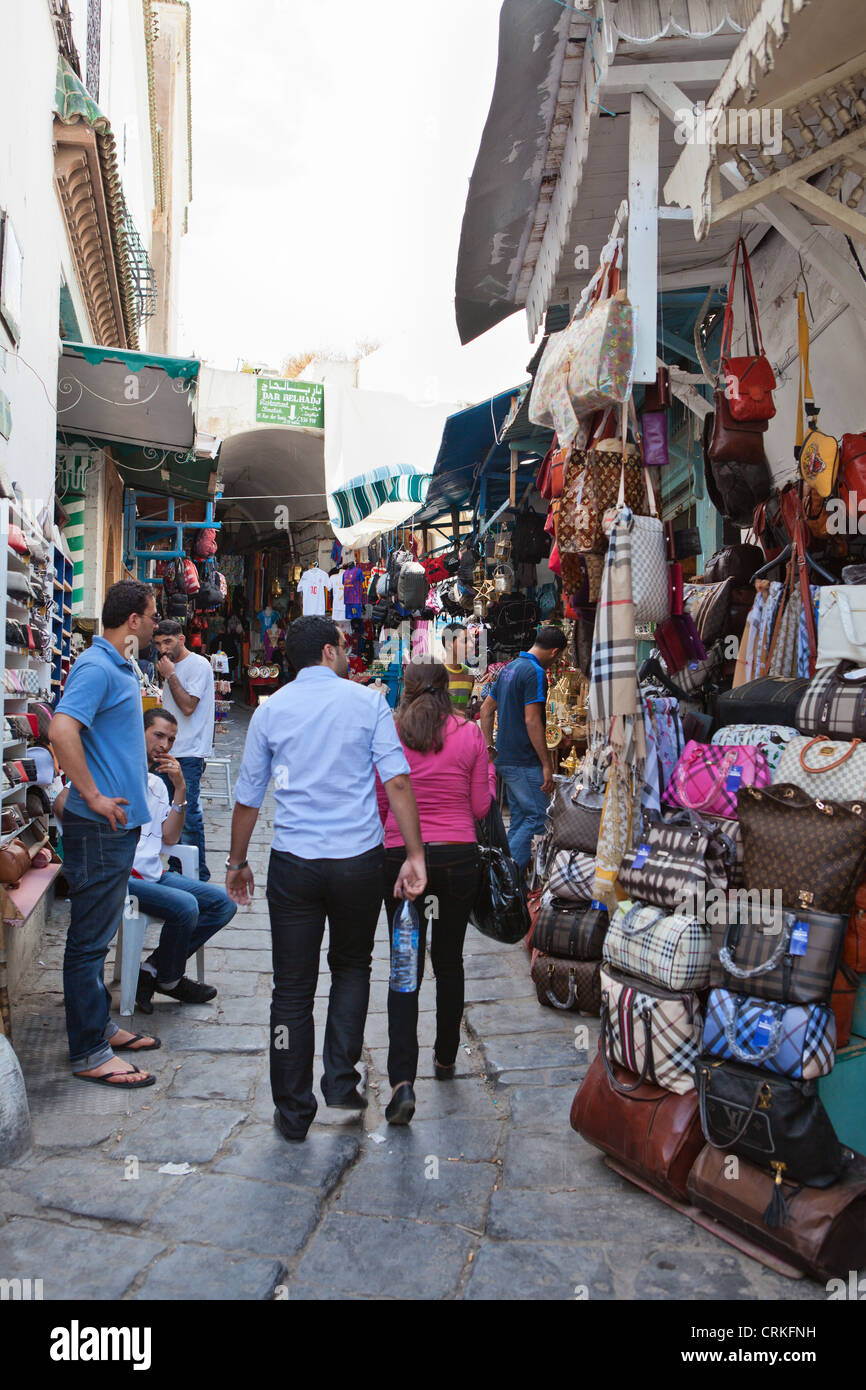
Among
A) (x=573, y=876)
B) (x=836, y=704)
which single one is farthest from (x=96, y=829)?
(x=836, y=704)

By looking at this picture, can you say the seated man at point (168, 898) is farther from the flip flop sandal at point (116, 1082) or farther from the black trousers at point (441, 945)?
the black trousers at point (441, 945)

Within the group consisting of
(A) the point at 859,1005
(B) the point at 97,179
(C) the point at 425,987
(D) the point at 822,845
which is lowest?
(C) the point at 425,987

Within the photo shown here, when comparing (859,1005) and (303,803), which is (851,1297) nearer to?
(859,1005)

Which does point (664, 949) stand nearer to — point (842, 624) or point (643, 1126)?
point (643, 1126)

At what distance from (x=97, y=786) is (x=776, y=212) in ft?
12.0

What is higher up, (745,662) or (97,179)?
(97,179)

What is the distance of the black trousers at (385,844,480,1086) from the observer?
378cm

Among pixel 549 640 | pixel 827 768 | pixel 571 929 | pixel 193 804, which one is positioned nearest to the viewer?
pixel 827 768

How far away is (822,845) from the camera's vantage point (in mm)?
2805

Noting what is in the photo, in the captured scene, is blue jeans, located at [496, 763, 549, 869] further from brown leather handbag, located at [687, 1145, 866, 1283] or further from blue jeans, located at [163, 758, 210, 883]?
brown leather handbag, located at [687, 1145, 866, 1283]

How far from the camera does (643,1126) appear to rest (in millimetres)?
3064

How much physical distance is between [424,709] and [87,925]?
160cm
